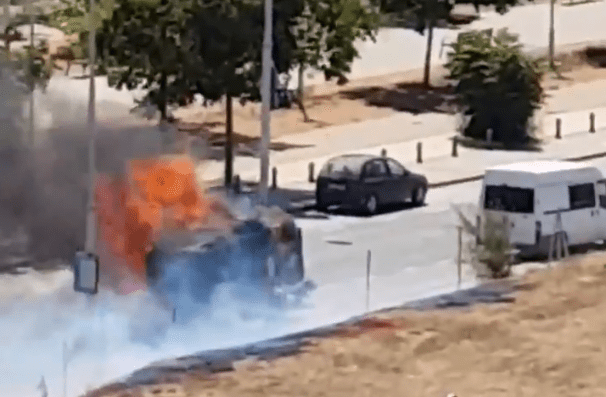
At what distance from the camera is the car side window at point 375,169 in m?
34.4

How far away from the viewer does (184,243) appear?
Answer: 23.2 metres

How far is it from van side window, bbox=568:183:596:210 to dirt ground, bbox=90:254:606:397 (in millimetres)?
5920

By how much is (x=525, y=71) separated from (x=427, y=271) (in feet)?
62.5

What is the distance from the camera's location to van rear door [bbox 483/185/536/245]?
92.0 feet

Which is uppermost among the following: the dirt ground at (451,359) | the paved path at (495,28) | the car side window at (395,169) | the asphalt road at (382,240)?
the paved path at (495,28)

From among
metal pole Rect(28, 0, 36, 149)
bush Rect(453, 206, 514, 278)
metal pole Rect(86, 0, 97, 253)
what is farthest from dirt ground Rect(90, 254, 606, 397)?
metal pole Rect(28, 0, 36, 149)

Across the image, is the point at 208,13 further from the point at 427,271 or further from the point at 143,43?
the point at 427,271

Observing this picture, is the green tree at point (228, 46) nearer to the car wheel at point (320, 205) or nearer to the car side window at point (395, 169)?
the car wheel at point (320, 205)

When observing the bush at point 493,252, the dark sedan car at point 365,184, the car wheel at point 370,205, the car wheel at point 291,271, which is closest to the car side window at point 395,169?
the dark sedan car at point 365,184

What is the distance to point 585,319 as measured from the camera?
21.7 metres

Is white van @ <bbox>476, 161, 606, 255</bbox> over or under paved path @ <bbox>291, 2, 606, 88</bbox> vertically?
under

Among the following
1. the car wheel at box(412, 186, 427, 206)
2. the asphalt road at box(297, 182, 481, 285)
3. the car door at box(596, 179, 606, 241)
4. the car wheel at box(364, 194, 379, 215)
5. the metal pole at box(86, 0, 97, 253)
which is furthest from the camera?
the car wheel at box(412, 186, 427, 206)

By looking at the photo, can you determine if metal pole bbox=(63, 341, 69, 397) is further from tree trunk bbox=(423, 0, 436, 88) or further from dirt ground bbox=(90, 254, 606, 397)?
tree trunk bbox=(423, 0, 436, 88)

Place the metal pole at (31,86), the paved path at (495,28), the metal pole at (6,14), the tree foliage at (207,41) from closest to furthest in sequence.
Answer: the metal pole at (31,86) < the tree foliage at (207,41) < the metal pole at (6,14) < the paved path at (495,28)
